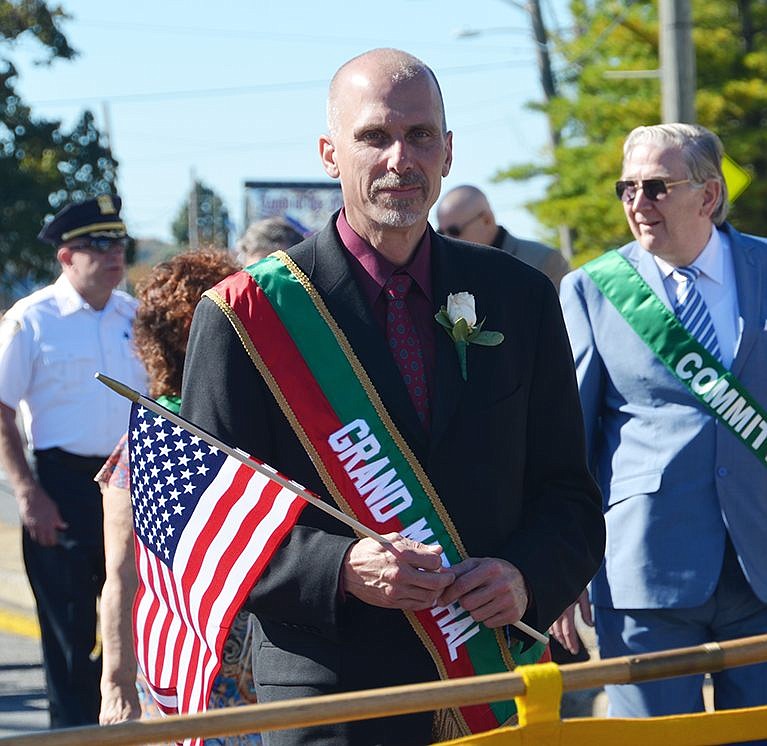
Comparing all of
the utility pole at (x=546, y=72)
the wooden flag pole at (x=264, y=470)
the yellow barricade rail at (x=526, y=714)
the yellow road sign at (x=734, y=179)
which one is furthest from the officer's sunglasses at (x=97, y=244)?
the utility pole at (x=546, y=72)

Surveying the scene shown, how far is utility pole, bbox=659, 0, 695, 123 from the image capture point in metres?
10.4

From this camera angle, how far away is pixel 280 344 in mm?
2705

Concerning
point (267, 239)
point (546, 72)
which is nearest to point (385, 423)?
point (267, 239)

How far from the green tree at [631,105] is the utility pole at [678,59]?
536 inches

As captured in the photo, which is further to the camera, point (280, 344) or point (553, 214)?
point (553, 214)

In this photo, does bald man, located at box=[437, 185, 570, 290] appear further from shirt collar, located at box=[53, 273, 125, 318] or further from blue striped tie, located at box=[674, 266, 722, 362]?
blue striped tie, located at box=[674, 266, 722, 362]

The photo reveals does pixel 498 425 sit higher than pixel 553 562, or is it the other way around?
pixel 498 425

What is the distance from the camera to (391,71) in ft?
8.95

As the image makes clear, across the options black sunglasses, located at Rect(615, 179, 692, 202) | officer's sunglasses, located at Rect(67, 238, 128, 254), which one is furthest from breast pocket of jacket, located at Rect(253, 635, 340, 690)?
officer's sunglasses, located at Rect(67, 238, 128, 254)

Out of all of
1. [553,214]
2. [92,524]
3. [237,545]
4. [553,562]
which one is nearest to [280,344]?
[237,545]

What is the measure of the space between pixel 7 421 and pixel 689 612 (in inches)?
135

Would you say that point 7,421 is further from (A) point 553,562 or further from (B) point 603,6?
(B) point 603,6

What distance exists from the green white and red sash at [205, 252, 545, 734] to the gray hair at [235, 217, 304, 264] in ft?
7.48

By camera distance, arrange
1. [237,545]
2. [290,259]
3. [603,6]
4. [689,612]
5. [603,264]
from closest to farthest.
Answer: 1. [237,545]
2. [290,259]
3. [689,612]
4. [603,264]
5. [603,6]
